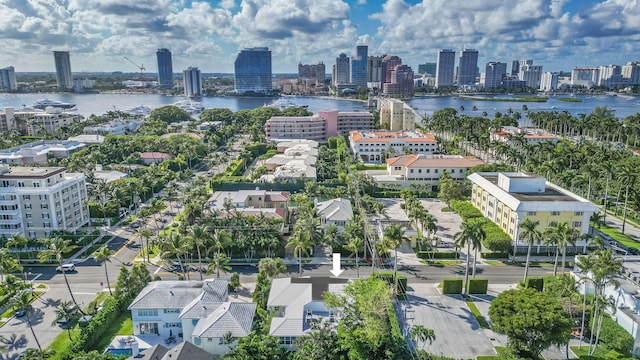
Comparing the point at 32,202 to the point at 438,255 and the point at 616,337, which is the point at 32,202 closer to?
the point at 438,255

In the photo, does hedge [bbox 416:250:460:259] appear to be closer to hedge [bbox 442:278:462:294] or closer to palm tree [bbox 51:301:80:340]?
hedge [bbox 442:278:462:294]

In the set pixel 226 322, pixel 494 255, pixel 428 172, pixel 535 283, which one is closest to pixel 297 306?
pixel 226 322

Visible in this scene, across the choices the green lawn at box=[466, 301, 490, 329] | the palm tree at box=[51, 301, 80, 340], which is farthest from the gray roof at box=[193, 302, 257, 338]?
the green lawn at box=[466, 301, 490, 329]

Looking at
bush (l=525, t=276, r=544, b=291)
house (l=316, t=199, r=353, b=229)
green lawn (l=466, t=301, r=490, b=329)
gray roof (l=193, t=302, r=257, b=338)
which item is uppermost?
house (l=316, t=199, r=353, b=229)

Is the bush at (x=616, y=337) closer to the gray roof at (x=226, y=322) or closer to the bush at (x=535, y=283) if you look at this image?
the bush at (x=535, y=283)

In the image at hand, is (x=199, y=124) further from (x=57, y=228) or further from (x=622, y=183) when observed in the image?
(x=622, y=183)
